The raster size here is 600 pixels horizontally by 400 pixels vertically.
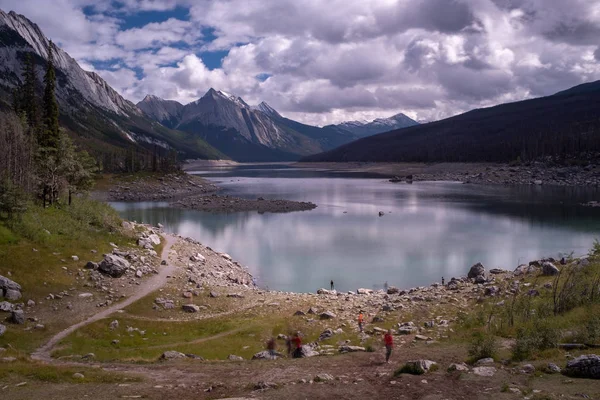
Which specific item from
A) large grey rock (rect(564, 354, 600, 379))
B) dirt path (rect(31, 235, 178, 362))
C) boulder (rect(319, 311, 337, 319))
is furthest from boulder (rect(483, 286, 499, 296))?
dirt path (rect(31, 235, 178, 362))

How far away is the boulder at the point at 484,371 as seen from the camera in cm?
1487

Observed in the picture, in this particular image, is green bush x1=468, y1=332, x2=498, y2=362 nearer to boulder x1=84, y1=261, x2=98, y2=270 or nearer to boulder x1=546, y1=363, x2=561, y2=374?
boulder x1=546, y1=363, x2=561, y2=374

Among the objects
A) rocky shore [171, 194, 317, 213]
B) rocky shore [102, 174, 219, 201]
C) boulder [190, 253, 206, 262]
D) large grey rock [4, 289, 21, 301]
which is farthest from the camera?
rocky shore [102, 174, 219, 201]

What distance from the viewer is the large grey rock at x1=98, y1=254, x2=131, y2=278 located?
102 ft

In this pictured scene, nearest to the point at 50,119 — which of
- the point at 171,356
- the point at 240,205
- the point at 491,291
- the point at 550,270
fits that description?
the point at 171,356

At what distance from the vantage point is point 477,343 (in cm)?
1720

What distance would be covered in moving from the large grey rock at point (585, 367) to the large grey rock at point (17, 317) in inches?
946

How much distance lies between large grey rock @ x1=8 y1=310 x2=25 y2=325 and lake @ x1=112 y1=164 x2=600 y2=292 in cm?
2009

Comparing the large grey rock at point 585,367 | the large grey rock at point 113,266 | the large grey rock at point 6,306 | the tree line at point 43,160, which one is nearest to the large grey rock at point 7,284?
the large grey rock at point 6,306

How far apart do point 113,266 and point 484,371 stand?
24937 millimetres

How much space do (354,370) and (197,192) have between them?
111 m

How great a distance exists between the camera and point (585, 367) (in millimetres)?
13742

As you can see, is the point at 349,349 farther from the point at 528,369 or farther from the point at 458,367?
the point at 528,369

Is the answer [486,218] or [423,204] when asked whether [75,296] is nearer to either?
[486,218]
